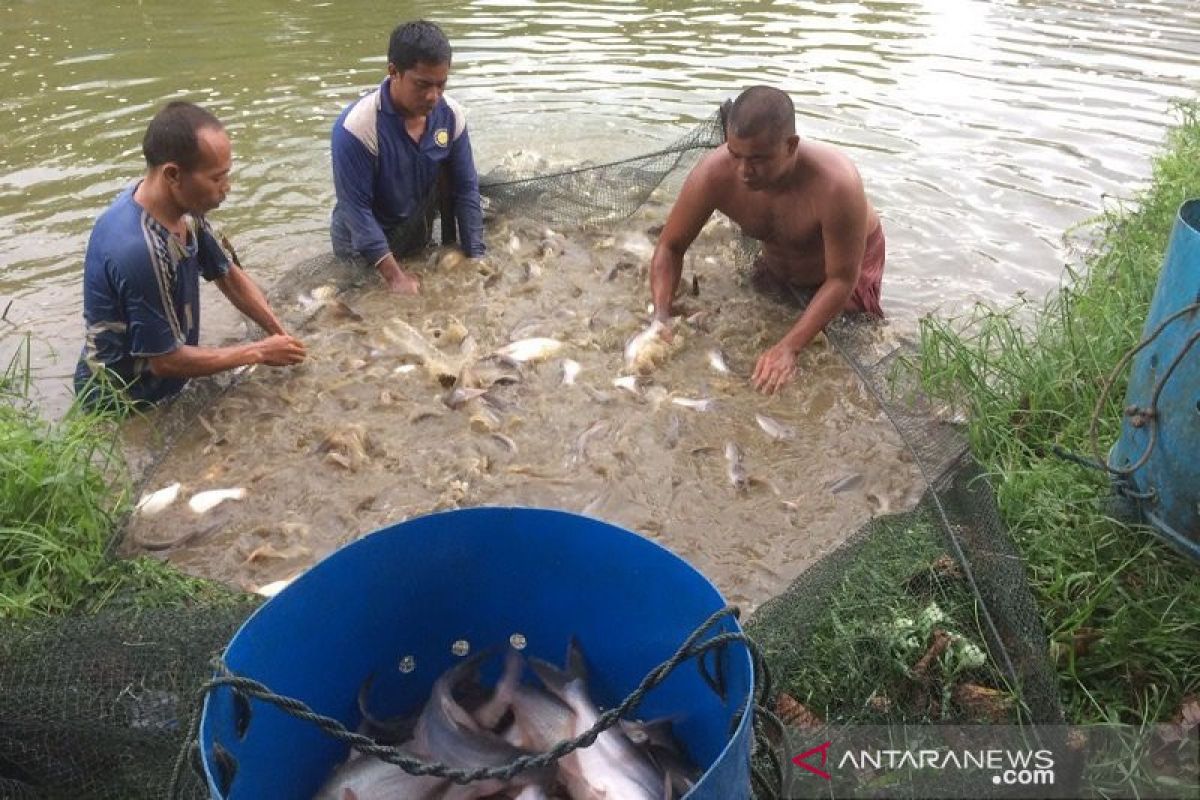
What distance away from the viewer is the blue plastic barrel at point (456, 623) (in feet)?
8.70

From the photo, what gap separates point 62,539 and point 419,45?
3.52 m

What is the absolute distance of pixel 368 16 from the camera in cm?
1298

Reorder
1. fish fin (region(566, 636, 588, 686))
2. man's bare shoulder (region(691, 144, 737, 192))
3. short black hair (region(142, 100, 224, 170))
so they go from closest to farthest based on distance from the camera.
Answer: fish fin (region(566, 636, 588, 686)), short black hair (region(142, 100, 224, 170)), man's bare shoulder (region(691, 144, 737, 192))

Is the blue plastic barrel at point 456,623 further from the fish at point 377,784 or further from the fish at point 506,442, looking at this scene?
the fish at point 506,442

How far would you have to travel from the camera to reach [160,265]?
4691 millimetres

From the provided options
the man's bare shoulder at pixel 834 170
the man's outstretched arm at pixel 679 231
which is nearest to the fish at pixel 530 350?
the man's outstretched arm at pixel 679 231

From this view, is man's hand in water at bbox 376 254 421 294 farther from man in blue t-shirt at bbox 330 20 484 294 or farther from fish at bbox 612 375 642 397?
fish at bbox 612 375 642 397

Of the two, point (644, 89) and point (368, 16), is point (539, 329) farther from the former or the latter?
point (368, 16)

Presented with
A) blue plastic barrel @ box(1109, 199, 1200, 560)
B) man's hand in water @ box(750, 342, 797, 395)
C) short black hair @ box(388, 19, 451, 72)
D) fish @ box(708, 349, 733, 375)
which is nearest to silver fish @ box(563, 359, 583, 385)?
fish @ box(708, 349, 733, 375)

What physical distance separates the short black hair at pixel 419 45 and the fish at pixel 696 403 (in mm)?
2590

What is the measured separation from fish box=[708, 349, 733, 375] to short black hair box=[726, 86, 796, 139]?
144 cm

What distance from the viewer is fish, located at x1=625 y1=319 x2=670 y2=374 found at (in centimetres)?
576

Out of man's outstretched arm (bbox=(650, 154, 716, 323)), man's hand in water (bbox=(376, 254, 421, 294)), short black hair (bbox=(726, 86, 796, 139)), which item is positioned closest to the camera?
short black hair (bbox=(726, 86, 796, 139))

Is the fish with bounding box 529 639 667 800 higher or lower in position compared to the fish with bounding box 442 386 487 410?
higher
